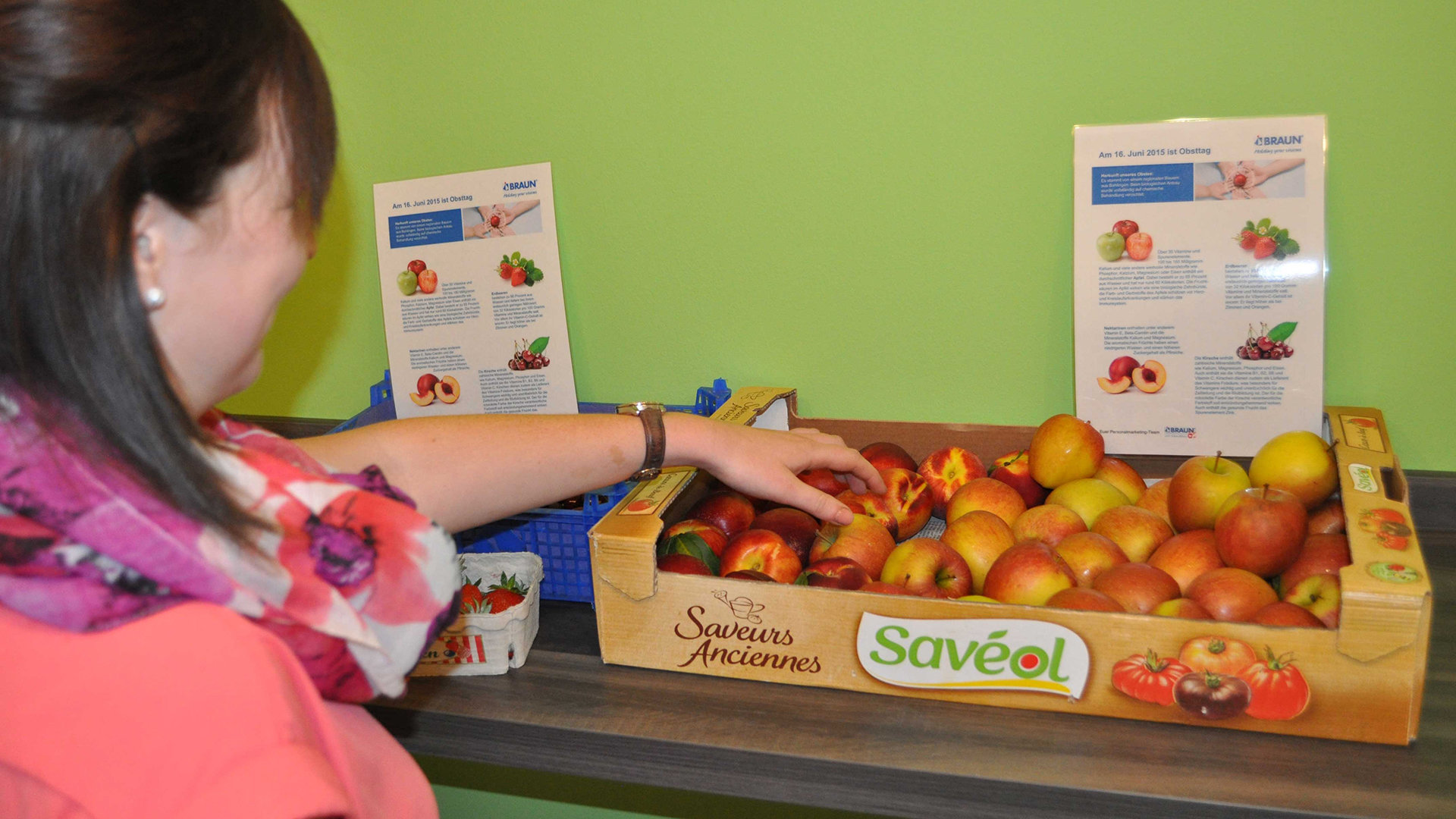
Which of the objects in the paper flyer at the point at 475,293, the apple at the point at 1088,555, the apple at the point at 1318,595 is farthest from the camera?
the paper flyer at the point at 475,293

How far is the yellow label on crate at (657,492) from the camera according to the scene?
3.40 ft

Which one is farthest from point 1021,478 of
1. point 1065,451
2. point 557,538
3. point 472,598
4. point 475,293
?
point 475,293

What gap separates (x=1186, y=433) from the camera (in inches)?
49.7

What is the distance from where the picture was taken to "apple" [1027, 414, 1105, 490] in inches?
47.0

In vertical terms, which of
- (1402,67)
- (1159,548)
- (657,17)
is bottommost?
(1159,548)

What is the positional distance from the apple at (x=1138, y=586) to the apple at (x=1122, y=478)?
0.75ft

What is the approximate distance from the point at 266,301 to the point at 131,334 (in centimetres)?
11

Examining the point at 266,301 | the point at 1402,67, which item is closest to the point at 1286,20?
the point at 1402,67

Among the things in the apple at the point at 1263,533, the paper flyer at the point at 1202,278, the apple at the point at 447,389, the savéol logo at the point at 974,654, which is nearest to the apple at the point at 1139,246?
the paper flyer at the point at 1202,278

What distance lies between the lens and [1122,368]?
1266mm

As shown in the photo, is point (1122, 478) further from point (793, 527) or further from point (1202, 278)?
point (793, 527)

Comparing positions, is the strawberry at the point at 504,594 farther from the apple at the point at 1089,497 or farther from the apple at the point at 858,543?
the apple at the point at 1089,497

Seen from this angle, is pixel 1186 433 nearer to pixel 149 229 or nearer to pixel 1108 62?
pixel 1108 62

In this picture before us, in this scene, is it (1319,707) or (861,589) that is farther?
(861,589)
